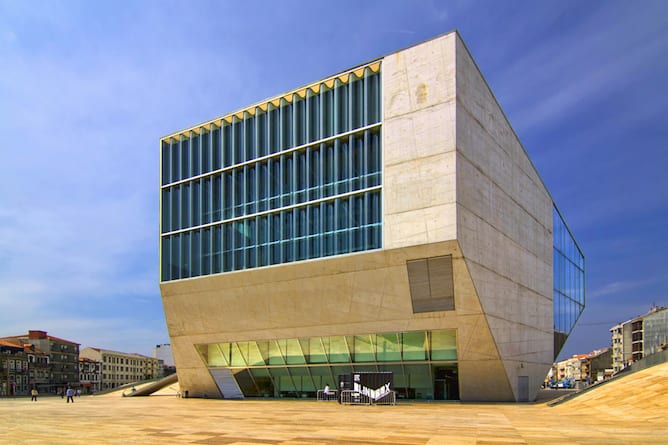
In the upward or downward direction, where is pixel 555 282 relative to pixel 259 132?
downward

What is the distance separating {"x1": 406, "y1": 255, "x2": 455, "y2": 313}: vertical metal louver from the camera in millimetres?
29109

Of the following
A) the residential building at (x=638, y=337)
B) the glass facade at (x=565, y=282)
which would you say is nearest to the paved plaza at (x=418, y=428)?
the glass facade at (x=565, y=282)

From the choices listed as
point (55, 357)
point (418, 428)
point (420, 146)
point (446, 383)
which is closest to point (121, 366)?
point (55, 357)

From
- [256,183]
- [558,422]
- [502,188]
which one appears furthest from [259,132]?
[558,422]

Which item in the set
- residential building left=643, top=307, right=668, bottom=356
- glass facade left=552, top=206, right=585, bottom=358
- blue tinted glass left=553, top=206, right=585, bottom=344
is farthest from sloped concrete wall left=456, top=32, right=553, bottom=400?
residential building left=643, top=307, right=668, bottom=356

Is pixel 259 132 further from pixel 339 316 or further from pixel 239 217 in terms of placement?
pixel 339 316

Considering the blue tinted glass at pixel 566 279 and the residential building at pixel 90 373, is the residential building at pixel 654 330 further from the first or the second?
the residential building at pixel 90 373

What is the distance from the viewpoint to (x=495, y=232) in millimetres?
32625

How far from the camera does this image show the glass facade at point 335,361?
3231 centimetres

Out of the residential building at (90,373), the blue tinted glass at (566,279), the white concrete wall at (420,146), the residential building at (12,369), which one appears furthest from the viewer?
the residential building at (90,373)

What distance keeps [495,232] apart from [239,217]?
1647cm

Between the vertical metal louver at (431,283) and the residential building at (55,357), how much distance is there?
107 m

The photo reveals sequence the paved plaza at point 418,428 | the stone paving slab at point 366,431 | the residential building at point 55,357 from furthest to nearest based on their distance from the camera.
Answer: the residential building at point 55,357 → the paved plaza at point 418,428 → the stone paving slab at point 366,431

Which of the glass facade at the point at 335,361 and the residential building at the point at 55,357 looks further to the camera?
the residential building at the point at 55,357
